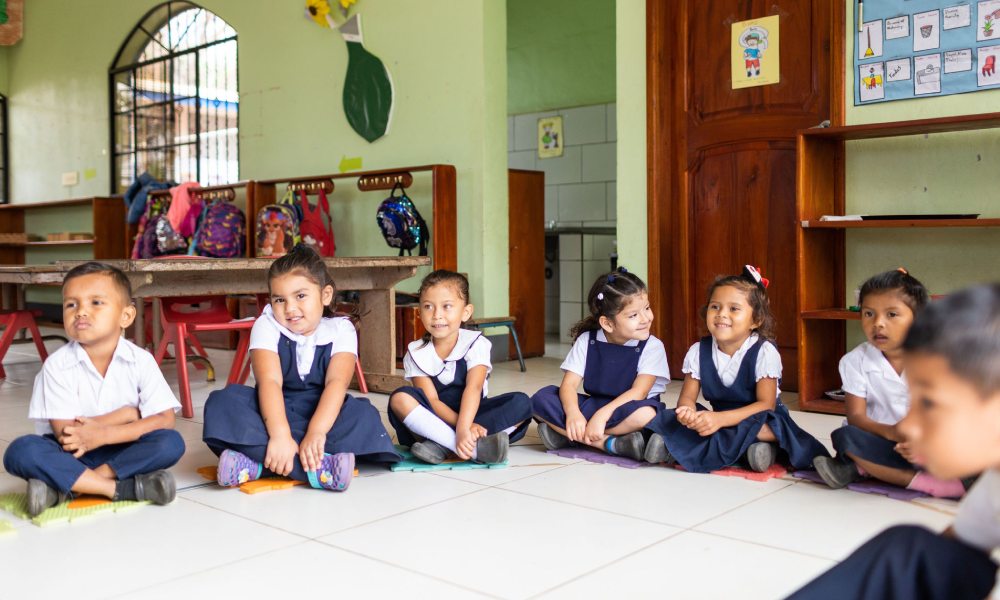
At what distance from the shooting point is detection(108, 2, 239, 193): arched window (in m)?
6.71

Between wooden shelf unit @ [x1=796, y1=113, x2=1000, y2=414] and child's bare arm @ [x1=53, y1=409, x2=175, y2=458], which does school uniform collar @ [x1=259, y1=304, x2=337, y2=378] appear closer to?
child's bare arm @ [x1=53, y1=409, x2=175, y2=458]

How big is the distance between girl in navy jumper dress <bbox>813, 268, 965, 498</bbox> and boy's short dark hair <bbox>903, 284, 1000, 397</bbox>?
1311 millimetres

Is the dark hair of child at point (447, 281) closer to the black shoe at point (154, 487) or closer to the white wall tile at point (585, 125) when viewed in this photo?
the black shoe at point (154, 487)

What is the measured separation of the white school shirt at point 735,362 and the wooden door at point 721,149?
136 cm

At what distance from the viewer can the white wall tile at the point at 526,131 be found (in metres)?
6.75

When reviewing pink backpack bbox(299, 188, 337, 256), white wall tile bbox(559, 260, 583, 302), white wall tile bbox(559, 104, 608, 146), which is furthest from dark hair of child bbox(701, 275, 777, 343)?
white wall tile bbox(559, 104, 608, 146)

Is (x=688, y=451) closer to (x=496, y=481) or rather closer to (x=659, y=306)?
(x=496, y=481)

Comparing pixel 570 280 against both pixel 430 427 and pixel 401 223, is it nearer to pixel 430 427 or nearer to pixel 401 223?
pixel 401 223

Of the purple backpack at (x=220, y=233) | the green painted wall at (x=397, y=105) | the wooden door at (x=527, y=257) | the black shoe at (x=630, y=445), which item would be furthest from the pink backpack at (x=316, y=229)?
the black shoe at (x=630, y=445)

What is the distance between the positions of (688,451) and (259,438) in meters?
1.12

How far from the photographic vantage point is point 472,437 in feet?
8.31

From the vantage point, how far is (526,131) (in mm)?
6824

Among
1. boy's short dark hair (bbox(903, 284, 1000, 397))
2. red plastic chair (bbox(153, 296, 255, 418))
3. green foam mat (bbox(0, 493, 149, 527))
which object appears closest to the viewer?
boy's short dark hair (bbox(903, 284, 1000, 397))

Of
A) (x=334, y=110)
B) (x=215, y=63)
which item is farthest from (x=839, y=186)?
(x=215, y=63)
